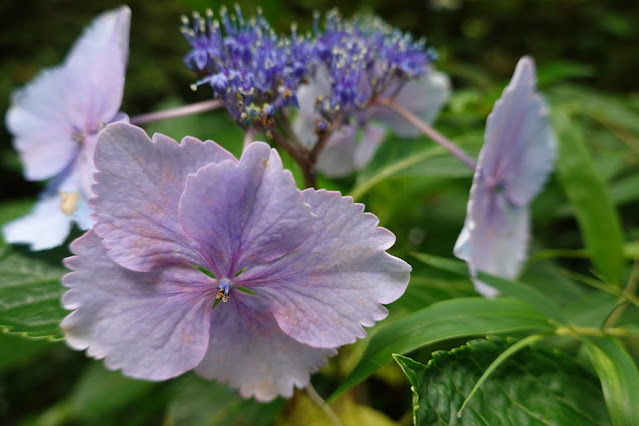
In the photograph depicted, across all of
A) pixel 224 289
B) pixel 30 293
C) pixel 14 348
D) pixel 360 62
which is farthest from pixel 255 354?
pixel 14 348

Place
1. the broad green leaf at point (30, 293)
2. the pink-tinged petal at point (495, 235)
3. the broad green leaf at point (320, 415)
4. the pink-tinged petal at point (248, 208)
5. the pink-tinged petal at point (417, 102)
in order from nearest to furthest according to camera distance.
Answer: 1. the pink-tinged petal at point (248, 208)
2. the broad green leaf at point (30, 293)
3. the pink-tinged petal at point (495, 235)
4. the broad green leaf at point (320, 415)
5. the pink-tinged petal at point (417, 102)

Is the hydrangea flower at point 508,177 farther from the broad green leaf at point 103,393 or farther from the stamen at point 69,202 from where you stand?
the broad green leaf at point 103,393

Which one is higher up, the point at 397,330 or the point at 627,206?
the point at 627,206

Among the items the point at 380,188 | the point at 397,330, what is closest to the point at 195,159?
the point at 397,330

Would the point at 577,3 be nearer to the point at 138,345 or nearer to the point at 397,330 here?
the point at 397,330

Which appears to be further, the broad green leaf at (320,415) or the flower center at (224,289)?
the broad green leaf at (320,415)

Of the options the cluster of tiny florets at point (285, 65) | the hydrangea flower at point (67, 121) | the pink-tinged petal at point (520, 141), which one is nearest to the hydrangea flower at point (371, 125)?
the cluster of tiny florets at point (285, 65)

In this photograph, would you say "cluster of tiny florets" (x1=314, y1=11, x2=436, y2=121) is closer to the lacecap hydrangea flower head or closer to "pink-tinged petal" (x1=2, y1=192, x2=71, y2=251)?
the lacecap hydrangea flower head
